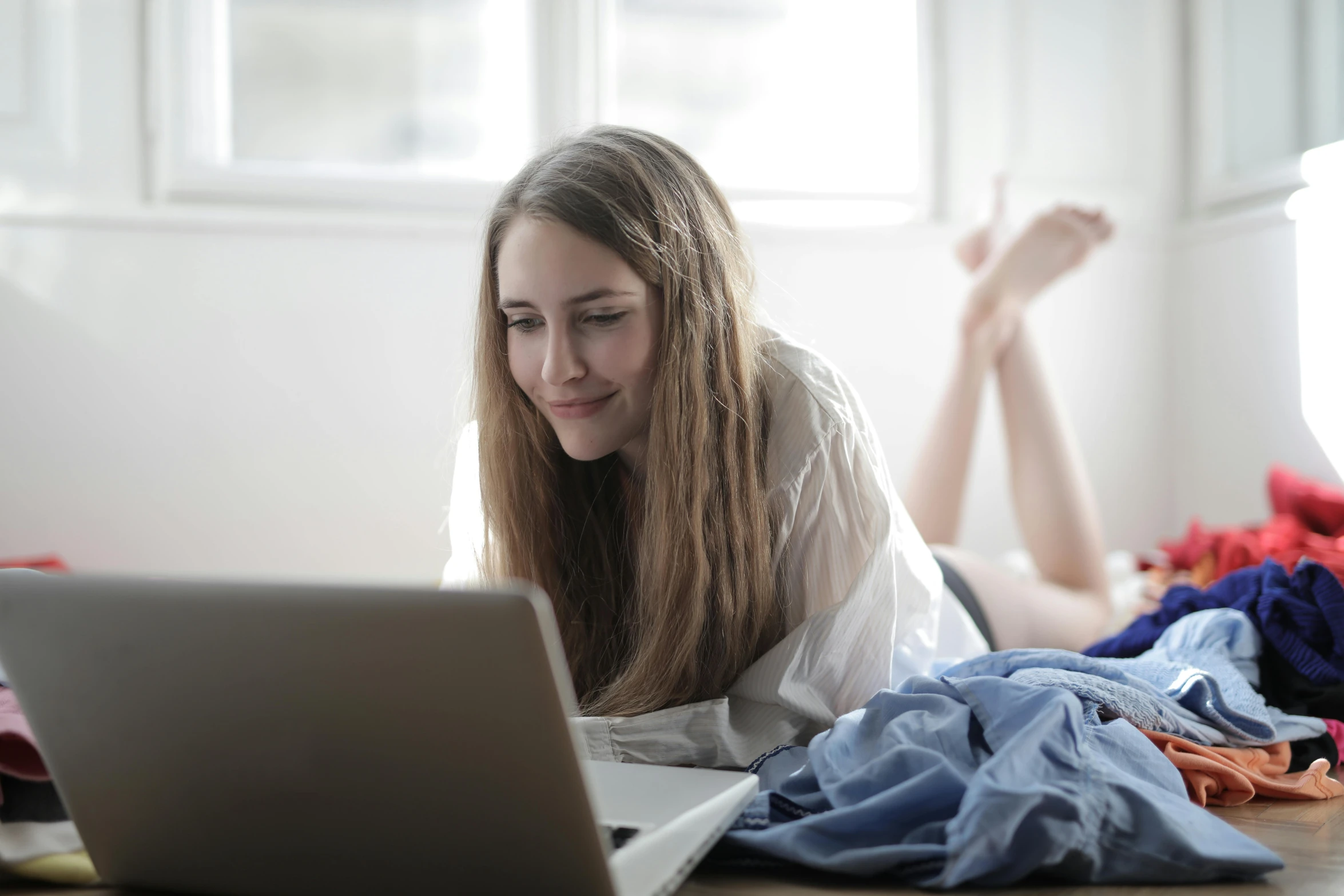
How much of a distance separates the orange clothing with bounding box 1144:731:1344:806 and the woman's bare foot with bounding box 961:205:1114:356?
1.11m

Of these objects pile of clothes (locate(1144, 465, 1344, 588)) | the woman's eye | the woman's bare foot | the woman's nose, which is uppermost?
the woman's bare foot

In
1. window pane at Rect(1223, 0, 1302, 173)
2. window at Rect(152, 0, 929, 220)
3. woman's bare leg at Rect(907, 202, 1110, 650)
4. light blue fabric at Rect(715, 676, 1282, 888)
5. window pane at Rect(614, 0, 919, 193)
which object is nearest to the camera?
light blue fabric at Rect(715, 676, 1282, 888)

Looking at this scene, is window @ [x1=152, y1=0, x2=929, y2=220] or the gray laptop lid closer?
the gray laptop lid

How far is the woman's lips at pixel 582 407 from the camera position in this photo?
3.80 ft

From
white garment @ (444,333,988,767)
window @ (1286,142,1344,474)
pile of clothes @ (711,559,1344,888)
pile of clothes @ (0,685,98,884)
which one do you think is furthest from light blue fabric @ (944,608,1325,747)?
window @ (1286,142,1344,474)

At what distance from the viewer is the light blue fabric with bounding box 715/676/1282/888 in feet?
2.56

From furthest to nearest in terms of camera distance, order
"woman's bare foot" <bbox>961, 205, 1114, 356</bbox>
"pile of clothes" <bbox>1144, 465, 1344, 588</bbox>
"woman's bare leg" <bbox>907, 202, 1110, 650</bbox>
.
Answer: "woman's bare foot" <bbox>961, 205, 1114, 356</bbox>
"woman's bare leg" <bbox>907, 202, 1110, 650</bbox>
"pile of clothes" <bbox>1144, 465, 1344, 588</bbox>

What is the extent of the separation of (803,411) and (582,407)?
8.7 inches

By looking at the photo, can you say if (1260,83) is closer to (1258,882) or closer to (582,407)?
(582,407)

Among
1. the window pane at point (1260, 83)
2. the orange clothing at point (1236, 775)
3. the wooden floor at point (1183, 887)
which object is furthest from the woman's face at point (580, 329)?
the window pane at point (1260, 83)

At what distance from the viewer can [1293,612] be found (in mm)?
1266

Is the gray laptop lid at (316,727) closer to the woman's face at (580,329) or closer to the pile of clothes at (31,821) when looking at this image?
the pile of clothes at (31,821)

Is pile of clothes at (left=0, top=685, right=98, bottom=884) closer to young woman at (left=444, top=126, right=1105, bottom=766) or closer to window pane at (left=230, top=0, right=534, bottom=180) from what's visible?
young woman at (left=444, top=126, right=1105, bottom=766)

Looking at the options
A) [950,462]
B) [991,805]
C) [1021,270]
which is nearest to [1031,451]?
[950,462]
